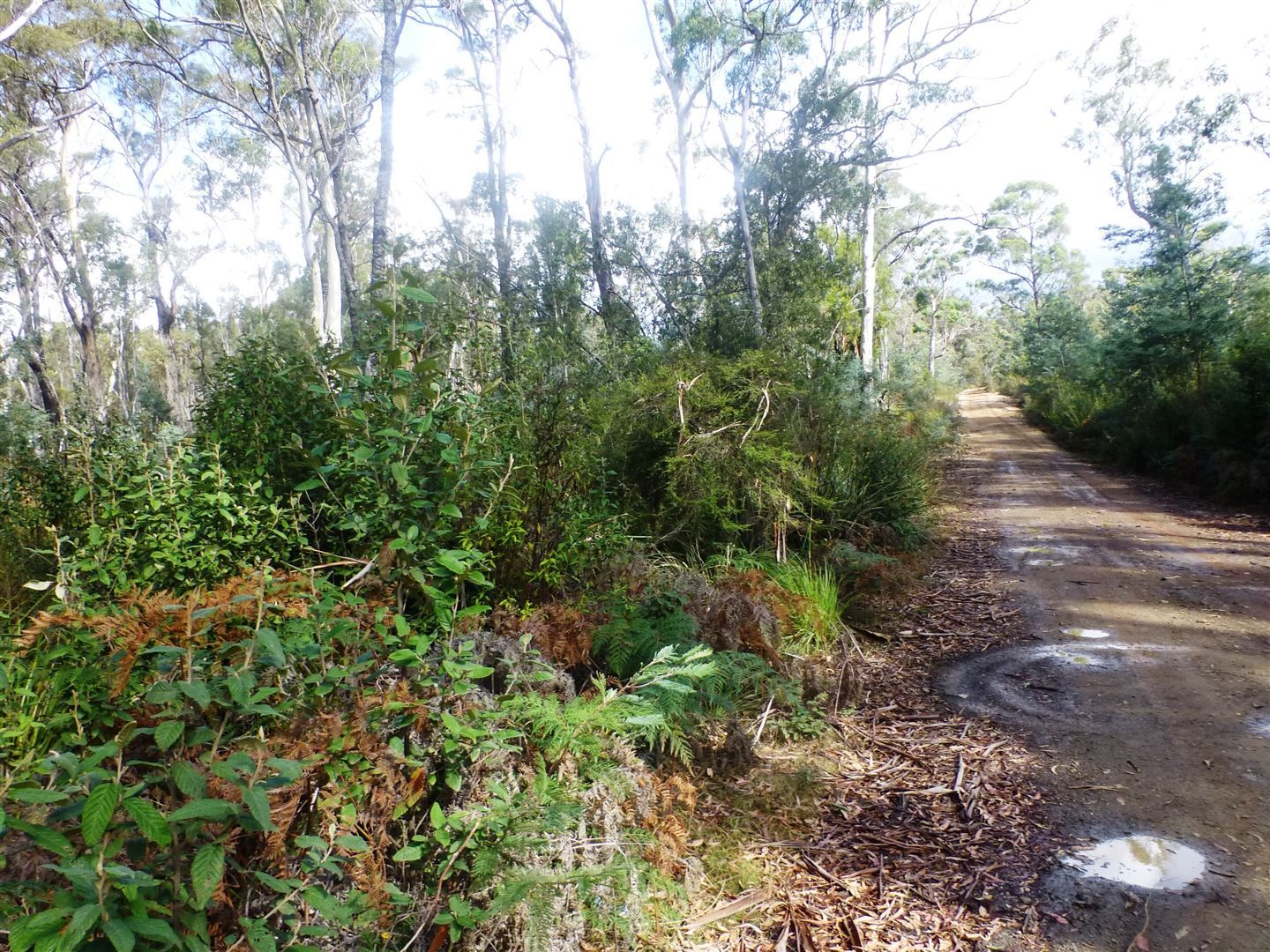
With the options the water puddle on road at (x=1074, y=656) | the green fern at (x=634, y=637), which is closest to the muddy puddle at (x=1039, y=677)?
the water puddle on road at (x=1074, y=656)

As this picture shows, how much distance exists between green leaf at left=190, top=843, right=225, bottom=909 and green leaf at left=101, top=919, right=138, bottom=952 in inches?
5.0

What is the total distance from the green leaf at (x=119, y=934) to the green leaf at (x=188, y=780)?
0.21 metres

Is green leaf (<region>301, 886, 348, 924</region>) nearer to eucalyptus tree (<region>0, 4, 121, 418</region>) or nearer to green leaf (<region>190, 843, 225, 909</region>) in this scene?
green leaf (<region>190, 843, 225, 909</region>)

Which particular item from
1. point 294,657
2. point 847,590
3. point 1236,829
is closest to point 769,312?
point 847,590

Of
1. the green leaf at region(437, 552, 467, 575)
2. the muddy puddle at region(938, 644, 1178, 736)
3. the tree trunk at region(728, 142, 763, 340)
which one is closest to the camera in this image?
the green leaf at region(437, 552, 467, 575)

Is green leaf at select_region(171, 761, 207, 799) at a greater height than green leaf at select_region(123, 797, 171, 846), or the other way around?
green leaf at select_region(171, 761, 207, 799)

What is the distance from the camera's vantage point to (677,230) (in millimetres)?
14617

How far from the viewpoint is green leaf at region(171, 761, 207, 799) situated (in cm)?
128

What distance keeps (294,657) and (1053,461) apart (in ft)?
57.1

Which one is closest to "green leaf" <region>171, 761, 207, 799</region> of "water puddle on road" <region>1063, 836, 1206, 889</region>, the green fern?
the green fern

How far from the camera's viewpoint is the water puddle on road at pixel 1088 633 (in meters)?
5.00

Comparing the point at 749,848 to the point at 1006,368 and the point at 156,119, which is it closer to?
the point at 156,119

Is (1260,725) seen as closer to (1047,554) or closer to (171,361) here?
(1047,554)

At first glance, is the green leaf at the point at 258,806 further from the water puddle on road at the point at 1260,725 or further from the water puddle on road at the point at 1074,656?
the water puddle on road at the point at 1074,656
